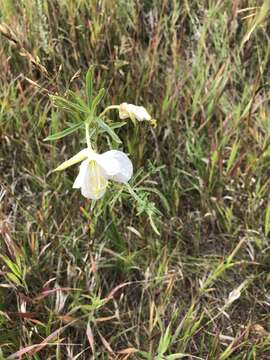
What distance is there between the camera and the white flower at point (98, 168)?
1071 mm

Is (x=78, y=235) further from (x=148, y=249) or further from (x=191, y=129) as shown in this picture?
(x=191, y=129)

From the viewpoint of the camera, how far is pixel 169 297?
1.56m

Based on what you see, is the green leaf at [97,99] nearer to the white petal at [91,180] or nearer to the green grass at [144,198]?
the white petal at [91,180]

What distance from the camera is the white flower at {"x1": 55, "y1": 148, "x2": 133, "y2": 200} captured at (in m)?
1.07

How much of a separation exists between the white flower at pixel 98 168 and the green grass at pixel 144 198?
16cm

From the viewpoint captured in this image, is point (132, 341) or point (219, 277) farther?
point (219, 277)

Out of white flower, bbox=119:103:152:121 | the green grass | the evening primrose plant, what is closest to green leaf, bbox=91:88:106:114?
the evening primrose plant

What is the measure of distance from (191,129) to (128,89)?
263mm

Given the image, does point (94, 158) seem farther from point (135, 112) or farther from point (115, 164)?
point (135, 112)

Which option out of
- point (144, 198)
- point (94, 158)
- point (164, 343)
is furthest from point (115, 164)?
point (164, 343)

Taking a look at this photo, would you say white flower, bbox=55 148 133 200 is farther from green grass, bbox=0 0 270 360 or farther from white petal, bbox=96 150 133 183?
green grass, bbox=0 0 270 360

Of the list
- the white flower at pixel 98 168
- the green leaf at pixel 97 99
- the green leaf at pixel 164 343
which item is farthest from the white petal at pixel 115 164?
the green leaf at pixel 164 343

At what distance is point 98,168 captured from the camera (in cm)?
111

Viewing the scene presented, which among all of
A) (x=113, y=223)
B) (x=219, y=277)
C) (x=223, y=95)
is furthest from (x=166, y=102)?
(x=219, y=277)
